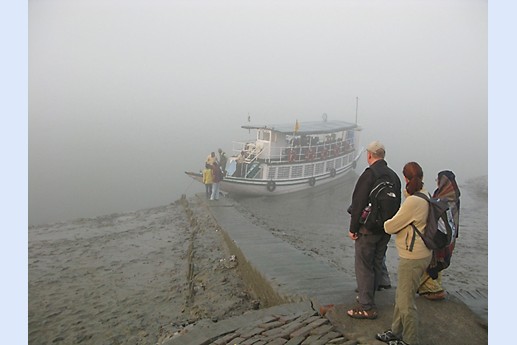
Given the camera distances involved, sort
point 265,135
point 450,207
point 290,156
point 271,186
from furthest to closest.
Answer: point 265,135, point 290,156, point 271,186, point 450,207

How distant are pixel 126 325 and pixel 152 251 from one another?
3826 millimetres

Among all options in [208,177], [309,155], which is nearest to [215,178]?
[208,177]

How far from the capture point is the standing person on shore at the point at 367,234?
131 inches

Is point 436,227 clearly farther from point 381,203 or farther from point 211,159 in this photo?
point 211,159

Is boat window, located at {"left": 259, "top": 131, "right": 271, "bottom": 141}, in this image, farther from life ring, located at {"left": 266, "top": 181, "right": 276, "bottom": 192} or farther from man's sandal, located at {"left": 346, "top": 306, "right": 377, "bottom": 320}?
man's sandal, located at {"left": 346, "top": 306, "right": 377, "bottom": 320}

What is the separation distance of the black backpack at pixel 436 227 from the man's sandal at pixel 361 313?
0.81 meters

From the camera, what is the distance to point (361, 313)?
3361 millimetres

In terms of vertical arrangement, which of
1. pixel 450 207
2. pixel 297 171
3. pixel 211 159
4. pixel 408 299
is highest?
pixel 211 159

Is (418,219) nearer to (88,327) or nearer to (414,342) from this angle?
(414,342)

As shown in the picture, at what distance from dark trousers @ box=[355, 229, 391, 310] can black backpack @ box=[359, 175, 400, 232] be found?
179 millimetres

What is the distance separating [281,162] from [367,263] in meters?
15.0

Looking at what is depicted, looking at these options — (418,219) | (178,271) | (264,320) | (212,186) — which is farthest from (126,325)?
(212,186)

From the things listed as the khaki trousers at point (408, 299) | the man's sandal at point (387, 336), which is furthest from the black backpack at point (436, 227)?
the man's sandal at point (387, 336)

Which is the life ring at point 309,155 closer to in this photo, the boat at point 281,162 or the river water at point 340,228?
the boat at point 281,162
